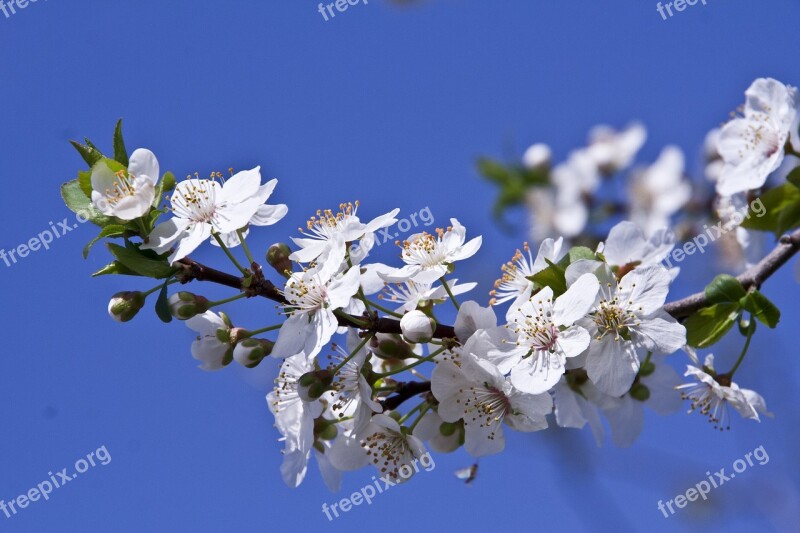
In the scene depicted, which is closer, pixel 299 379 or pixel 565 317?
pixel 565 317

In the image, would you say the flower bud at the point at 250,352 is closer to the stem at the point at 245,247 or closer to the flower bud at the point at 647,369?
the stem at the point at 245,247

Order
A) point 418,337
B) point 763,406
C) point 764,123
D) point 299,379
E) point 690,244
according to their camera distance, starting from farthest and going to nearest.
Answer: point 690,244 < point 764,123 < point 763,406 < point 299,379 < point 418,337

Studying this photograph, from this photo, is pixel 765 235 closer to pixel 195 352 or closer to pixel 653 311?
pixel 653 311

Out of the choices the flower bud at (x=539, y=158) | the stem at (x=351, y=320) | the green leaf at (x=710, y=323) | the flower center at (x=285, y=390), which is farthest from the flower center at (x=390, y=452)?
the flower bud at (x=539, y=158)

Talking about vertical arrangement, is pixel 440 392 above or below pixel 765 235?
above

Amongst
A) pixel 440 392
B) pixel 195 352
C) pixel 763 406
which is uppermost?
pixel 195 352

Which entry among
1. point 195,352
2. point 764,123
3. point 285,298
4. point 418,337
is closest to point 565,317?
point 418,337

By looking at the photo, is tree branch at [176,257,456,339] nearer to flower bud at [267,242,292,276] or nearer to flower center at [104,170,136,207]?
flower bud at [267,242,292,276]
